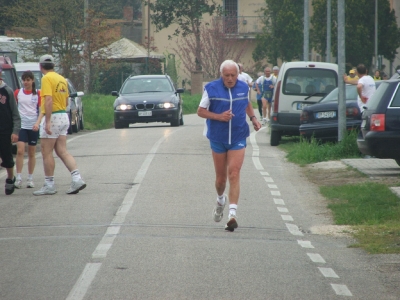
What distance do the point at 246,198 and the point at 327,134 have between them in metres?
7.77

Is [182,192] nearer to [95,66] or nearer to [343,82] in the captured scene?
[343,82]

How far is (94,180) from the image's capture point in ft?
49.8

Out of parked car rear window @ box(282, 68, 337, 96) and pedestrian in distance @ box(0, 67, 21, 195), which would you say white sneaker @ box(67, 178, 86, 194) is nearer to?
pedestrian in distance @ box(0, 67, 21, 195)

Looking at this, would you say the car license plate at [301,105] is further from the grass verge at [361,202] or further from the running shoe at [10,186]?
the running shoe at [10,186]

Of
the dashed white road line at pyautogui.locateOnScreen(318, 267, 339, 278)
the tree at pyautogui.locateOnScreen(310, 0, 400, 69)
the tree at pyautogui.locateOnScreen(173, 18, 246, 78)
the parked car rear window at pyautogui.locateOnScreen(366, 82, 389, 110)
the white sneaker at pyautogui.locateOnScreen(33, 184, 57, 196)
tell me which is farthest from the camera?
the tree at pyautogui.locateOnScreen(173, 18, 246, 78)

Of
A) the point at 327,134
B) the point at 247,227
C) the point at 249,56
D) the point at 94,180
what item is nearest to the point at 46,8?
the point at 327,134

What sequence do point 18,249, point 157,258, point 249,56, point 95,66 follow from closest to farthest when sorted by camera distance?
point 157,258 → point 18,249 → point 95,66 → point 249,56

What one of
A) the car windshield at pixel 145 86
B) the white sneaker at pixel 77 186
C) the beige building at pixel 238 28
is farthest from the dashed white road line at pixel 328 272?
the beige building at pixel 238 28

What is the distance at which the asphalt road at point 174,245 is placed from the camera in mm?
7379

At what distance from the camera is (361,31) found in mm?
58344

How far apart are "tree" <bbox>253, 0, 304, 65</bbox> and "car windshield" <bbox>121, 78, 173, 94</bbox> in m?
34.6

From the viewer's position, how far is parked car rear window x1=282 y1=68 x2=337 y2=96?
22812 millimetres

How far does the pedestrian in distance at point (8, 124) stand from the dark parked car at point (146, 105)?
15672mm

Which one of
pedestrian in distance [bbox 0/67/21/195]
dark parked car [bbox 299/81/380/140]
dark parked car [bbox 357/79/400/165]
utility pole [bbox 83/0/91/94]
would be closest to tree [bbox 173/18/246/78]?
utility pole [bbox 83/0/91/94]
